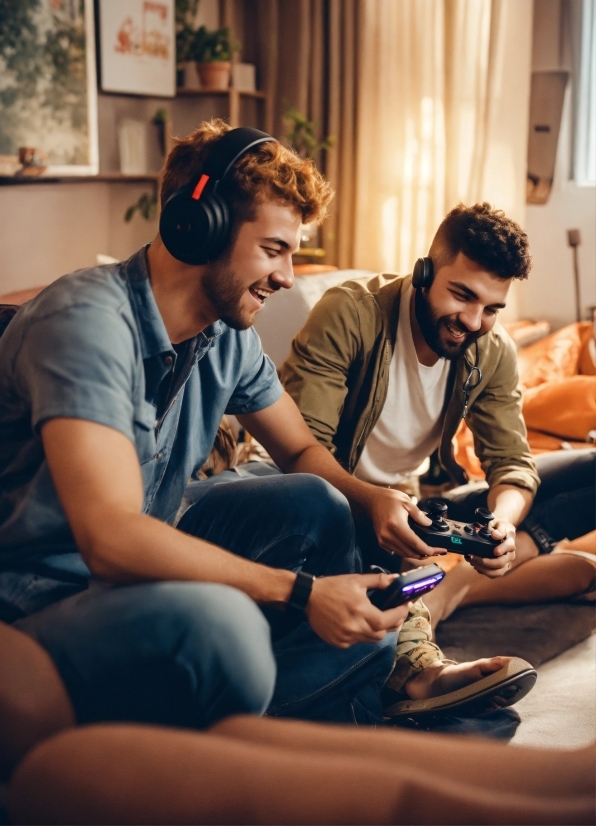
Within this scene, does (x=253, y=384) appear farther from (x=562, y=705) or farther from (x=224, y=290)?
(x=562, y=705)

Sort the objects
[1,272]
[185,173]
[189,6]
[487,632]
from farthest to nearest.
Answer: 1. [189,6]
2. [1,272]
3. [487,632]
4. [185,173]

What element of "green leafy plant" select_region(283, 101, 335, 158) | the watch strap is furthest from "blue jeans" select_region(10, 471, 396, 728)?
"green leafy plant" select_region(283, 101, 335, 158)

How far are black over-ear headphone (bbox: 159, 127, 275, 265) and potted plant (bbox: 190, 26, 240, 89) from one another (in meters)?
2.56

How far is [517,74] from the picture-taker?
12.1 ft

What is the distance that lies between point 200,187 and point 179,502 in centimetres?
50

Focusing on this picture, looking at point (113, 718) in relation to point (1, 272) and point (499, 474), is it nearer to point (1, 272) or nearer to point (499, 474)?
point (499, 474)

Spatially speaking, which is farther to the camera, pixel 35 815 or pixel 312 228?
pixel 312 228

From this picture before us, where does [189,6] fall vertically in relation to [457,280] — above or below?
above

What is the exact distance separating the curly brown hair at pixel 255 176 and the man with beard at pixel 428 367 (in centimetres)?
54

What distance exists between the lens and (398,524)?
1380 millimetres

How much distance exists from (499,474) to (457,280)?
44 centimetres

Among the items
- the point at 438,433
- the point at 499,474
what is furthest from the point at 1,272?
the point at 499,474

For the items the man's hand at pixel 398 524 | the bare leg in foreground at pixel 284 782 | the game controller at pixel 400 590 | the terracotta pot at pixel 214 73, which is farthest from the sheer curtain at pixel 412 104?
the bare leg in foreground at pixel 284 782

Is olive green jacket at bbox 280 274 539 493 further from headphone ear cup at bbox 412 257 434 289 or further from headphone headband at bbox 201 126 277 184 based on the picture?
headphone headband at bbox 201 126 277 184
